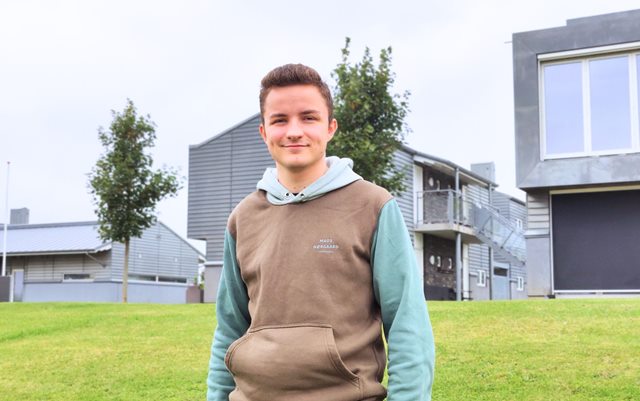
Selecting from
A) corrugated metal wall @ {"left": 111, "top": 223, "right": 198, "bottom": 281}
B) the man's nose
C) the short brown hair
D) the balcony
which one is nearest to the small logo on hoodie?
the man's nose

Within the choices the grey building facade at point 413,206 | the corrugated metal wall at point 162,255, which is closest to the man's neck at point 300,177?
the grey building facade at point 413,206

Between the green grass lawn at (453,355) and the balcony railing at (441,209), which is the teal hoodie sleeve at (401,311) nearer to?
the green grass lawn at (453,355)

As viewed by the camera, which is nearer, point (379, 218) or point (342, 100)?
point (379, 218)

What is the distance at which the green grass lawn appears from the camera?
7.73m

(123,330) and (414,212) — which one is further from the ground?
(414,212)

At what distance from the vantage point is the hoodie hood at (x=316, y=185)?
256 cm

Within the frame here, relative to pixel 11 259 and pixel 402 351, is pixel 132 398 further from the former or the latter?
pixel 11 259

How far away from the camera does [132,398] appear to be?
27.0 ft

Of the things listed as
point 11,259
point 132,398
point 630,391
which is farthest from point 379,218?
point 11,259

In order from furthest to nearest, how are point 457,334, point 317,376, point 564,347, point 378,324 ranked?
point 457,334
point 564,347
point 378,324
point 317,376

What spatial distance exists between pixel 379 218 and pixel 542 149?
55.4 ft

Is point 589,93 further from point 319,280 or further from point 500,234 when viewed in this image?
point 319,280

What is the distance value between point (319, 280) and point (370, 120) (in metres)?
17.2

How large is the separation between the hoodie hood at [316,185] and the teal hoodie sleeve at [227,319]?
0.85ft
